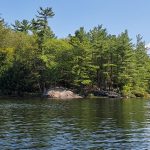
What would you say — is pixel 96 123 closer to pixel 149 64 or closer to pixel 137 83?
pixel 137 83

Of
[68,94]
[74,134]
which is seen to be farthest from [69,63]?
[74,134]

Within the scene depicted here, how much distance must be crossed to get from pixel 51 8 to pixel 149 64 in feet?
119

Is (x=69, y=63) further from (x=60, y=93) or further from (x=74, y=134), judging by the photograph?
(x=74, y=134)

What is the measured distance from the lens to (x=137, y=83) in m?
115

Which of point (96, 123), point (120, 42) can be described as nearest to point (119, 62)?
point (120, 42)

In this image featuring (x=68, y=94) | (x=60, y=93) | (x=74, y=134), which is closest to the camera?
(x=74, y=134)

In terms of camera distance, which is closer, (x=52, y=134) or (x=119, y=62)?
(x=52, y=134)

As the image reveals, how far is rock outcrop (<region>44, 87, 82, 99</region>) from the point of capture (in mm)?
98625

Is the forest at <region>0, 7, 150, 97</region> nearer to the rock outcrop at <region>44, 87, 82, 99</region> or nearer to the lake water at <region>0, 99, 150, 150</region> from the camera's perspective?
the rock outcrop at <region>44, 87, 82, 99</region>

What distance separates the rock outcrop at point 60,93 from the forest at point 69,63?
5.10m

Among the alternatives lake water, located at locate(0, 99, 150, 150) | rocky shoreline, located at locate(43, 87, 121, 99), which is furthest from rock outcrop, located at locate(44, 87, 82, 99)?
lake water, located at locate(0, 99, 150, 150)

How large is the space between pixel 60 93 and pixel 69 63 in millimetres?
11093

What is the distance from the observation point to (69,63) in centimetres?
10762

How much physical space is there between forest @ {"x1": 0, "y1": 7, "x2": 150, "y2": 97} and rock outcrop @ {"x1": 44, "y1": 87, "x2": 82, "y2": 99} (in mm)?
5105
